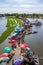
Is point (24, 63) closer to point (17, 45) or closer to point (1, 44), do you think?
point (17, 45)

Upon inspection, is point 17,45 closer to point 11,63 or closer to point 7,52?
point 7,52

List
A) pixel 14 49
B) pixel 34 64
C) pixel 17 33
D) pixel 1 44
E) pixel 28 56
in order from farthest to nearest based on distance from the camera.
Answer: pixel 17 33 → pixel 1 44 → pixel 14 49 → pixel 28 56 → pixel 34 64

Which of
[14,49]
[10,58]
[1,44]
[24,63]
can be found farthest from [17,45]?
[24,63]

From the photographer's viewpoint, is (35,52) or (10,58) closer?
(10,58)

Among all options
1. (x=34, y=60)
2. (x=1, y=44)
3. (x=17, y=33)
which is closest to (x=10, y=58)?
(x=34, y=60)

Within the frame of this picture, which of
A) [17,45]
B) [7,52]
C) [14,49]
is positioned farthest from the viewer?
[17,45]

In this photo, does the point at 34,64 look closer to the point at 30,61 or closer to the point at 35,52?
the point at 30,61

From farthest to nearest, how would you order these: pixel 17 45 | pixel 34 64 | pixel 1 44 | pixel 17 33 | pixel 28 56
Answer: pixel 17 33, pixel 1 44, pixel 17 45, pixel 28 56, pixel 34 64

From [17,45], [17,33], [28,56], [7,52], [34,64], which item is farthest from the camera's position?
[17,33]

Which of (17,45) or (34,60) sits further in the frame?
(17,45)
